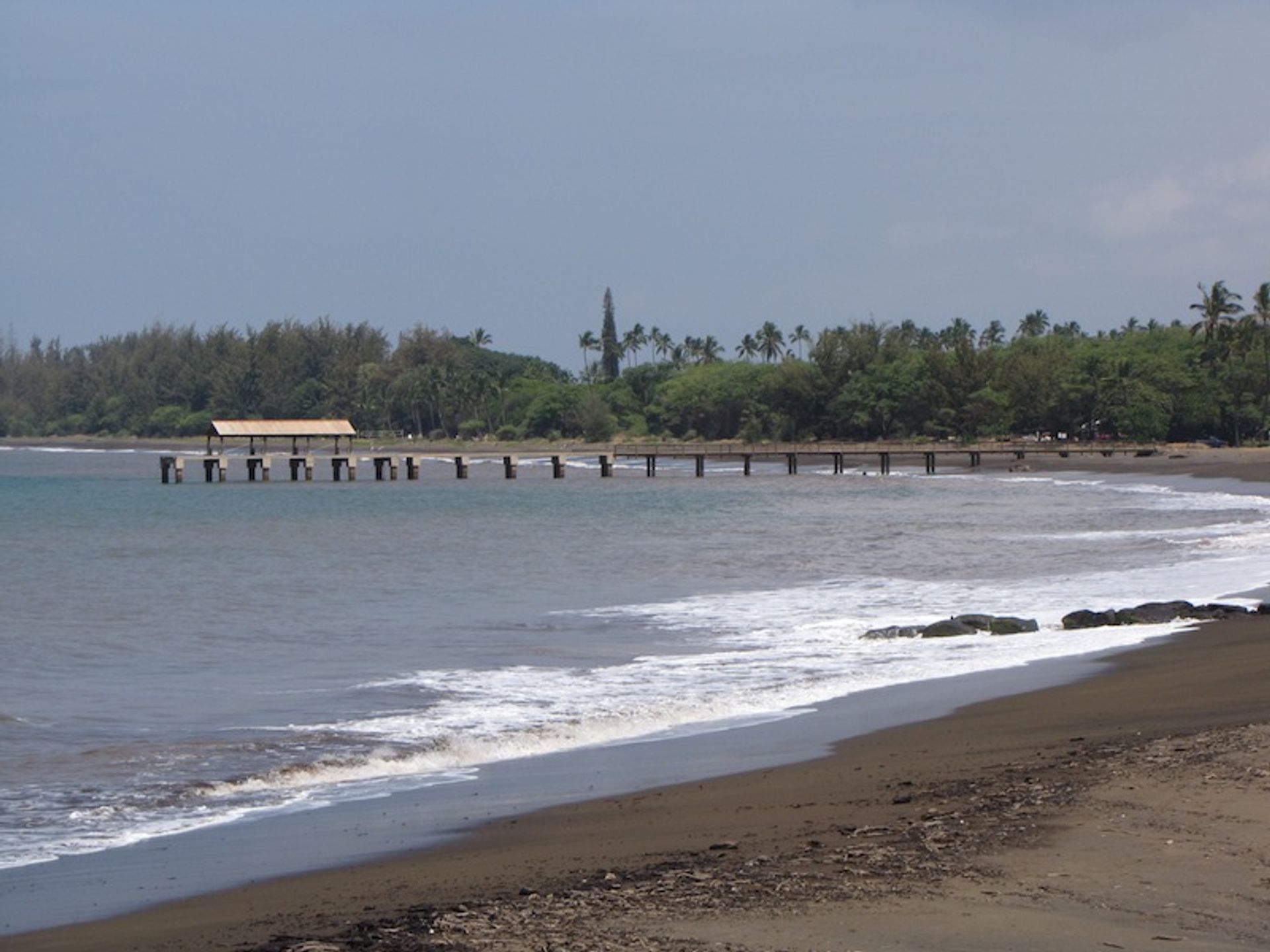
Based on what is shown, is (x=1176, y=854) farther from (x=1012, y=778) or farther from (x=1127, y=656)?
(x=1127, y=656)

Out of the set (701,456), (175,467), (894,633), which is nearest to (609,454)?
(701,456)

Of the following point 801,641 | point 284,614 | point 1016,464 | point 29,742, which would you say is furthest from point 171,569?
point 1016,464

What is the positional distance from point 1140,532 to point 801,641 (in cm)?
2147

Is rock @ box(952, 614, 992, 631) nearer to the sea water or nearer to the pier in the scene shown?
the sea water

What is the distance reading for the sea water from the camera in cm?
1220

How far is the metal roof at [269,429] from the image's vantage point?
8956 cm

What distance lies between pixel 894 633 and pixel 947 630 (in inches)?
25.6

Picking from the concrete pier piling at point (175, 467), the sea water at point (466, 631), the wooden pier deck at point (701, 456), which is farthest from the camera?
the wooden pier deck at point (701, 456)

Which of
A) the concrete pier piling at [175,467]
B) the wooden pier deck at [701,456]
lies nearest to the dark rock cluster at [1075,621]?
the wooden pier deck at [701,456]

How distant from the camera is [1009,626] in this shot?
1964 centimetres

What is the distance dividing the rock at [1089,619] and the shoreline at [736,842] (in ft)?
22.2

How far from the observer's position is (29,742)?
13.6 meters

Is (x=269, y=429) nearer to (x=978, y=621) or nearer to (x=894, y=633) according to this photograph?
(x=894, y=633)

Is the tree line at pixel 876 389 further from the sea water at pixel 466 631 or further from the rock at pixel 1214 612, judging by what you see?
the rock at pixel 1214 612
